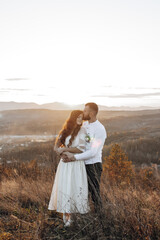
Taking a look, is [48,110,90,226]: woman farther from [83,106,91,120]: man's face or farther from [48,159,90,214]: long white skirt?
[83,106,91,120]: man's face

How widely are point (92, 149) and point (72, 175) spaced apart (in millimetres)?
483

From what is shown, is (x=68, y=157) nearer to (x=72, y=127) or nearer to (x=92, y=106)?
(x=72, y=127)

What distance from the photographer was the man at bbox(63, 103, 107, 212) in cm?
351

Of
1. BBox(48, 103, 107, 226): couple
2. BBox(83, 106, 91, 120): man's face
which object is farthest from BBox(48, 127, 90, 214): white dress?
BBox(83, 106, 91, 120): man's face

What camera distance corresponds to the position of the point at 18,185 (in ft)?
17.1

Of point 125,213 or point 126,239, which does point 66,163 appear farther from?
point 126,239

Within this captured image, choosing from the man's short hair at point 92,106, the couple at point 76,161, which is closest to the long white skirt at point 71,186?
the couple at point 76,161

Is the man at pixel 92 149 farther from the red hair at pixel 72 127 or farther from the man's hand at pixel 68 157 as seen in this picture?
the red hair at pixel 72 127

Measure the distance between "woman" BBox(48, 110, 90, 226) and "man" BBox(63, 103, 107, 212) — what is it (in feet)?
0.34

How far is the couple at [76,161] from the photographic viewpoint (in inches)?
138

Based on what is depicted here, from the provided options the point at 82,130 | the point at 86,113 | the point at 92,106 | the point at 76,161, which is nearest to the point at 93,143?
the point at 82,130

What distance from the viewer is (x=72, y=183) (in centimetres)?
354

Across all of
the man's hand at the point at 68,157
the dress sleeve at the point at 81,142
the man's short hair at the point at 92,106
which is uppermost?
the man's short hair at the point at 92,106

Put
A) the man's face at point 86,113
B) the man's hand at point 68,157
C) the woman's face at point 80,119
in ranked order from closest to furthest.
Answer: the man's hand at point 68,157 < the woman's face at point 80,119 < the man's face at point 86,113
